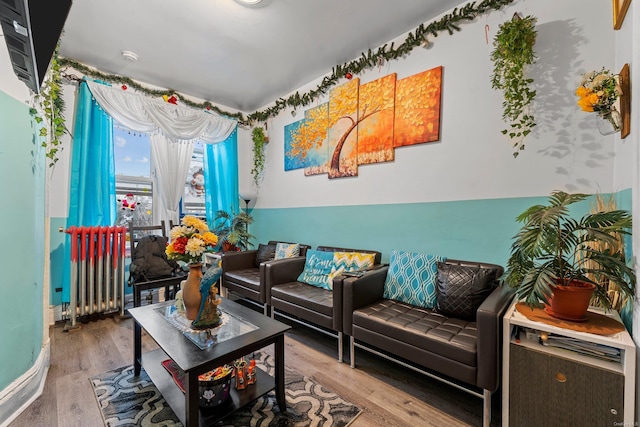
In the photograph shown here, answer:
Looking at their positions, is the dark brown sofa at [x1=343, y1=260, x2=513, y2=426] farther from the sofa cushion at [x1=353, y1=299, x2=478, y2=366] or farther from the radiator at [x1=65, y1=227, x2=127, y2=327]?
the radiator at [x1=65, y1=227, x2=127, y2=327]

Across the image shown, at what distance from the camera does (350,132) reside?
3.01m

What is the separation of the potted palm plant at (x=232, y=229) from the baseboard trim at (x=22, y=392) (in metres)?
2.11

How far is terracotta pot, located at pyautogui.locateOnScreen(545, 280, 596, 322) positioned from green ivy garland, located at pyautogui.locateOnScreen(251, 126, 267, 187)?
12.5 ft

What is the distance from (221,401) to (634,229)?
2.21 m

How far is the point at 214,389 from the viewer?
1.45 metres

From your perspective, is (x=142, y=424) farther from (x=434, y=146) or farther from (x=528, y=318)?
(x=434, y=146)

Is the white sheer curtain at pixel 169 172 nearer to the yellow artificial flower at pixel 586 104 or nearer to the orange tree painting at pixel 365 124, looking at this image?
the orange tree painting at pixel 365 124

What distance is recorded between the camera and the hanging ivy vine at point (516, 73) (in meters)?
1.86

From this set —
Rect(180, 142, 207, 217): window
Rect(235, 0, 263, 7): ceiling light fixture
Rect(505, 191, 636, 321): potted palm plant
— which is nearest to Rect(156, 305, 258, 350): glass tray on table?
Answer: Rect(505, 191, 636, 321): potted palm plant

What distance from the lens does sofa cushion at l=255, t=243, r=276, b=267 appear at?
3496 millimetres

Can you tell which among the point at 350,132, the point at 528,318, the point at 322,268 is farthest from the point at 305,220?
the point at 528,318

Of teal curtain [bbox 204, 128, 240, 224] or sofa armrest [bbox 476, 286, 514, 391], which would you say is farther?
teal curtain [bbox 204, 128, 240, 224]

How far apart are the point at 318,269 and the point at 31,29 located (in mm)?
2481

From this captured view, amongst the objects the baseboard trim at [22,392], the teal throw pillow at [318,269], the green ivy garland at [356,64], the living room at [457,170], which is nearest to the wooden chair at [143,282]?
the living room at [457,170]
